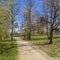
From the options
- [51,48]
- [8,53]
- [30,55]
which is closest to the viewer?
[30,55]

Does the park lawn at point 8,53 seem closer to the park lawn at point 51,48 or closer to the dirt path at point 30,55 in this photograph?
the dirt path at point 30,55

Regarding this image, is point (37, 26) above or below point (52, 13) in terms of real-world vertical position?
below

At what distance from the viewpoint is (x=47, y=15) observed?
28016 mm

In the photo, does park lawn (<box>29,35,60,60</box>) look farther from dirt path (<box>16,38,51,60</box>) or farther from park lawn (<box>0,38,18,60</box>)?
park lawn (<box>0,38,18,60</box>)

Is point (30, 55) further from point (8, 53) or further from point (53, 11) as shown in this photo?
point (53, 11)

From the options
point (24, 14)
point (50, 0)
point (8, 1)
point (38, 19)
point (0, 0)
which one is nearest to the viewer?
point (0, 0)

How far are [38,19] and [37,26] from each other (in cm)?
149

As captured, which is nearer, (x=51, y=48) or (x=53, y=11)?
(x=51, y=48)

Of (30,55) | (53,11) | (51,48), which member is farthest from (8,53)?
(53,11)

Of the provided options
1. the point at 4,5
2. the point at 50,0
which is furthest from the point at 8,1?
the point at 50,0

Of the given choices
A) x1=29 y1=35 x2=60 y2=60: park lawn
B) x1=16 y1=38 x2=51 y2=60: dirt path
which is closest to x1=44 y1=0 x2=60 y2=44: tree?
x1=29 y1=35 x2=60 y2=60: park lawn

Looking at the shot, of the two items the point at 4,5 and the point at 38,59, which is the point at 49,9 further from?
the point at 38,59

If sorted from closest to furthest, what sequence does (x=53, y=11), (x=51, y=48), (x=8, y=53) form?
(x=8, y=53) → (x=51, y=48) → (x=53, y=11)

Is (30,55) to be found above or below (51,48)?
above
